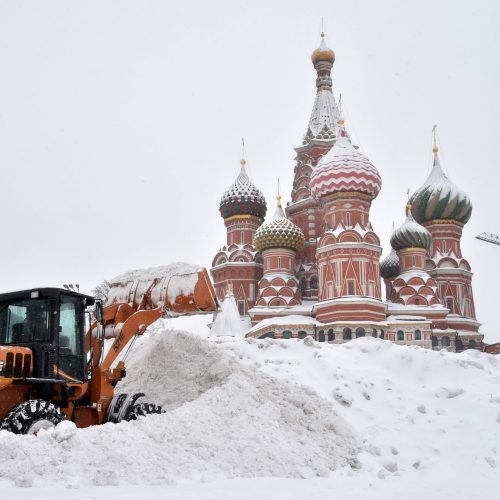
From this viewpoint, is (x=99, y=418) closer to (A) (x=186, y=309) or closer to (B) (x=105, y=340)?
(B) (x=105, y=340)

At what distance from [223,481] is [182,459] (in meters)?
0.52

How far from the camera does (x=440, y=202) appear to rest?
41625mm

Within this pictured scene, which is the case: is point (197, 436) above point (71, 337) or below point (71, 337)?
below

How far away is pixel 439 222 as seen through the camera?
42031 millimetres

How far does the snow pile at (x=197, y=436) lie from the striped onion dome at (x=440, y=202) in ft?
109

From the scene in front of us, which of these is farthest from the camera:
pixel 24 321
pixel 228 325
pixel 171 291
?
pixel 228 325

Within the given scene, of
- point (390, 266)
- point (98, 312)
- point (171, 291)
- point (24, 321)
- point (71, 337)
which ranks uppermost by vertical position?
point (390, 266)

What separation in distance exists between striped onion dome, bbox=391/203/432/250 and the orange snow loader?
1190 inches

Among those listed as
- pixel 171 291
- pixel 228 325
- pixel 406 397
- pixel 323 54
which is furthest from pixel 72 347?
pixel 323 54

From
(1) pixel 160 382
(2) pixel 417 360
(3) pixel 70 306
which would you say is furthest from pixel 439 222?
(3) pixel 70 306

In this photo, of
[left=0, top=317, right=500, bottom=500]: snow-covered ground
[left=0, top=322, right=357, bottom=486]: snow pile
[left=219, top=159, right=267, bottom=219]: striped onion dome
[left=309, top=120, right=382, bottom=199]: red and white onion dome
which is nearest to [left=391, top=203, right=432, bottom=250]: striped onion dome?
[left=309, top=120, right=382, bottom=199]: red and white onion dome

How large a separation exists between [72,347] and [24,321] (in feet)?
2.06

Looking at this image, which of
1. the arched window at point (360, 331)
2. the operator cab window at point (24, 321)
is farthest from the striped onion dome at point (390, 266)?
the operator cab window at point (24, 321)

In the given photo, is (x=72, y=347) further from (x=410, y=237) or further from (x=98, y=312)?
(x=410, y=237)
